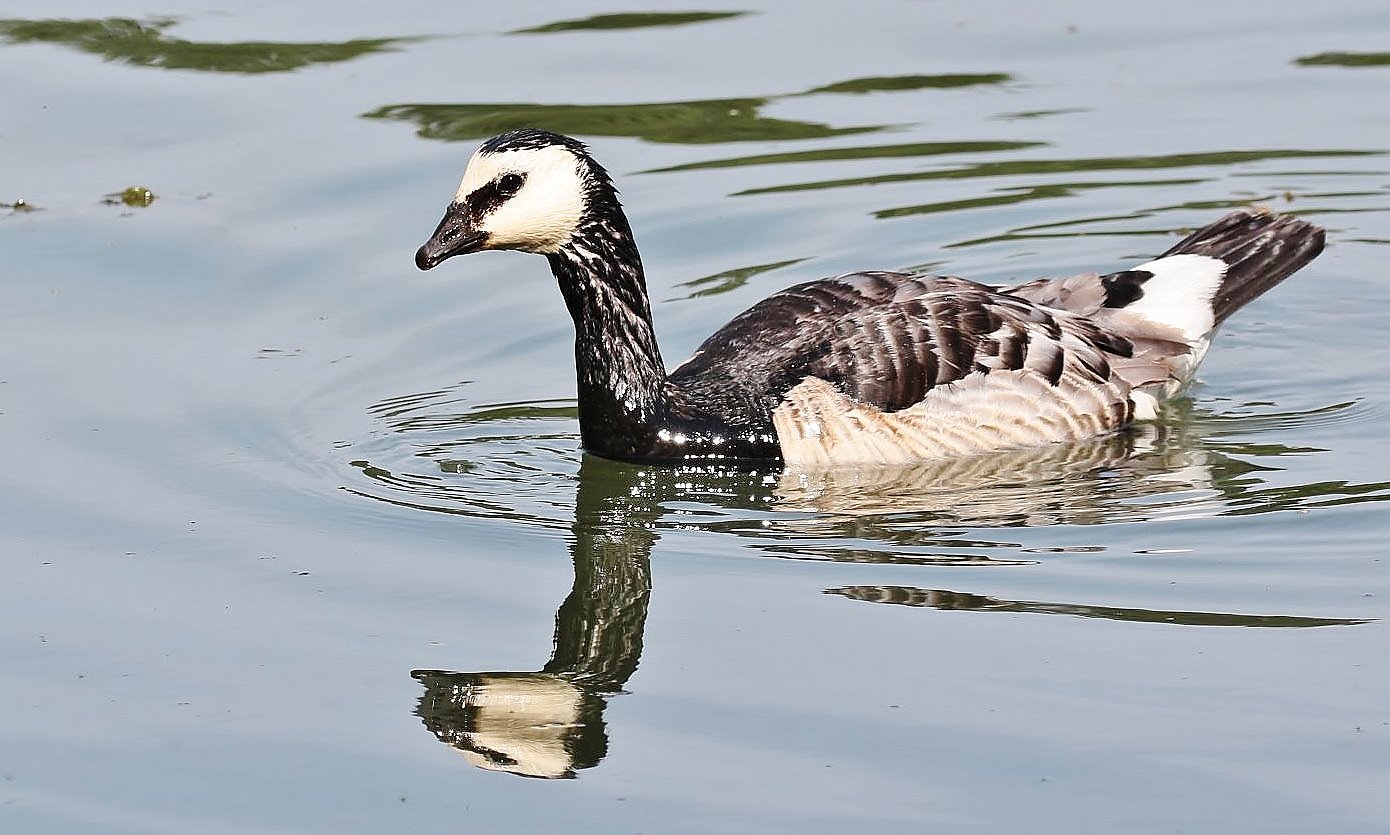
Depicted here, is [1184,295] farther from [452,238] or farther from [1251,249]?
[452,238]

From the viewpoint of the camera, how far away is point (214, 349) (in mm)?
13188

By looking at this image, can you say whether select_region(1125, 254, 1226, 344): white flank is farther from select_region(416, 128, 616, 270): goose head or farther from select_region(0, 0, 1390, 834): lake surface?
select_region(416, 128, 616, 270): goose head

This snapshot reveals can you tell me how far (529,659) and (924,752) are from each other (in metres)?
1.93

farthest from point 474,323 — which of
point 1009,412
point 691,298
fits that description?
point 1009,412

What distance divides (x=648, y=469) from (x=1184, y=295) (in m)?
3.50

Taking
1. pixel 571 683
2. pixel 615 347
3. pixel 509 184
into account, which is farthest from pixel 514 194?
pixel 571 683

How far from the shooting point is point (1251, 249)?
1293 centimetres

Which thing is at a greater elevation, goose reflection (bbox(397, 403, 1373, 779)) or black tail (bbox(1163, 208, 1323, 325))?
black tail (bbox(1163, 208, 1323, 325))

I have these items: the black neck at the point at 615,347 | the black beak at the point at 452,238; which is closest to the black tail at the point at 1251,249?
the black neck at the point at 615,347

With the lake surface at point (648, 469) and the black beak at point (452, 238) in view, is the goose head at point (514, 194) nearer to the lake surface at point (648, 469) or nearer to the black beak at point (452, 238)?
the black beak at point (452, 238)

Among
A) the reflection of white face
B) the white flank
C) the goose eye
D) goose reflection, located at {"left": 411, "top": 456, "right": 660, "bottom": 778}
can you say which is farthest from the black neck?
the white flank

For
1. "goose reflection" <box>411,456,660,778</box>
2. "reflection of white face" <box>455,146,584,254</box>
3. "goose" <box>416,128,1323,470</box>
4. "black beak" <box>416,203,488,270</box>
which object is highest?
"reflection of white face" <box>455,146,584,254</box>

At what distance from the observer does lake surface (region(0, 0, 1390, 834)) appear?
25.7 feet

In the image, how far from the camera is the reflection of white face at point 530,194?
1058cm
